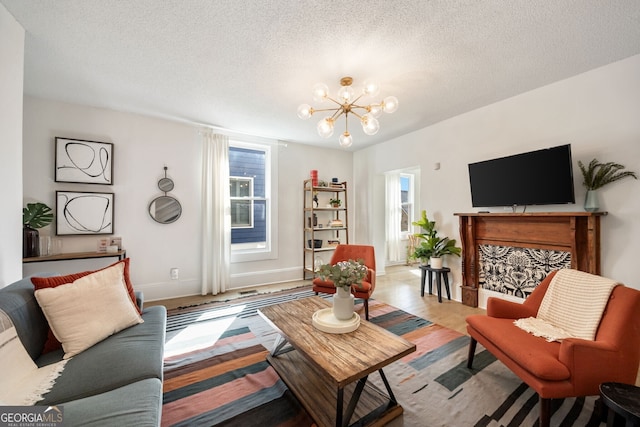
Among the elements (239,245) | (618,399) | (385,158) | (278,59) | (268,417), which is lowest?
(268,417)

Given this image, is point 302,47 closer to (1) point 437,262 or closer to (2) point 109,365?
(2) point 109,365

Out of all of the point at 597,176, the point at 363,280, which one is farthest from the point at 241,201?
the point at 597,176

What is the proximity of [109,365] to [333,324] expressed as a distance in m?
1.24

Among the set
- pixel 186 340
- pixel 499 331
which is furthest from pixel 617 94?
pixel 186 340

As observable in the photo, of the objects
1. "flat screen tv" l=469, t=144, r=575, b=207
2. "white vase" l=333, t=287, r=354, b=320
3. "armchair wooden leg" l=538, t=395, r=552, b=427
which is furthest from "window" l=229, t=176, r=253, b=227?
"armchair wooden leg" l=538, t=395, r=552, b=427

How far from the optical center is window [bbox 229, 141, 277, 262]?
13.7 feet

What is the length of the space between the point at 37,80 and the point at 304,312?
11.5ft

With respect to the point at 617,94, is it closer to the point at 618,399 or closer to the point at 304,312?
the point at 618,399

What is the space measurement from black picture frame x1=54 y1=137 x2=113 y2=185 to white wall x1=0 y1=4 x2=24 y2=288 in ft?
4.69

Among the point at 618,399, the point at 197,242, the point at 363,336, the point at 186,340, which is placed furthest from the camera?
the point at 197,242

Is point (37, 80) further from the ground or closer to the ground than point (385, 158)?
further from the ground

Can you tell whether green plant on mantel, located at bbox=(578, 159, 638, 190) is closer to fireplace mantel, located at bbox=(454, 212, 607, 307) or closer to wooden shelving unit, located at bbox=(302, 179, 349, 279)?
fireplace mantel, located at bbox=(454, 212, 607, 307)

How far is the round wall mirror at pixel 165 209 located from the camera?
3449mm

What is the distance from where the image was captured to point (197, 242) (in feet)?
12.3
